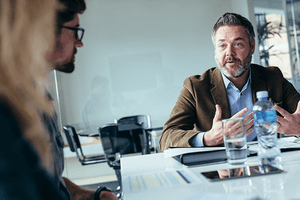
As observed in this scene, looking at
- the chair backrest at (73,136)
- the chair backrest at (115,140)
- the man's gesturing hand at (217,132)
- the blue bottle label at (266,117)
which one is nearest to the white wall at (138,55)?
the chair backrest at (73,136)

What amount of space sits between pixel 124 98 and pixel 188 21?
6.30ft

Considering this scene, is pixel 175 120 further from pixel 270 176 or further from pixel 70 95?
pixel 70 95

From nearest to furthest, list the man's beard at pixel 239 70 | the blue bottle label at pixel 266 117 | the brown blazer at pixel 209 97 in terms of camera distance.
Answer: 1. the blue bottle label at pixel 266 117
2. the brown blazer at pixel 209 97
3. the man's beard at pixel 239 70

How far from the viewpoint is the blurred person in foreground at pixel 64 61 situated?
26.4 inches

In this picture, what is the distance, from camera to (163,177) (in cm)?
86

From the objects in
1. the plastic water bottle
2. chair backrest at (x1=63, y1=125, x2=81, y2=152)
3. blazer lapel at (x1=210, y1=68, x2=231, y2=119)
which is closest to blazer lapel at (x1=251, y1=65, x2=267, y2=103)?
blazer lapel at (x1=210, y1=68, x2=231, y2=119)

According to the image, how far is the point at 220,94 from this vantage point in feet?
5.46

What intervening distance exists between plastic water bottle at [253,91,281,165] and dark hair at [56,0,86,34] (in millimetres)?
677

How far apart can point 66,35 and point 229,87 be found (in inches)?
48.2

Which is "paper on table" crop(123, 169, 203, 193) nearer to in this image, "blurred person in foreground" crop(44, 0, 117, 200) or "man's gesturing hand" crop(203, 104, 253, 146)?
"blurred person in foreground" crop(44, 0, 117, 200)

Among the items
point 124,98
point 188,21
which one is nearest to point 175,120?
point 124,98

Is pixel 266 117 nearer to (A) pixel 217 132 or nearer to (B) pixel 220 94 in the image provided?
(A) pixel 217 132

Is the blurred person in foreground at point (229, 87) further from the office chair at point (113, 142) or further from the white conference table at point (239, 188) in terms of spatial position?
the office chair at point (113, 142)

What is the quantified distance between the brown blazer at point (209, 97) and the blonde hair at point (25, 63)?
3.25 ft
